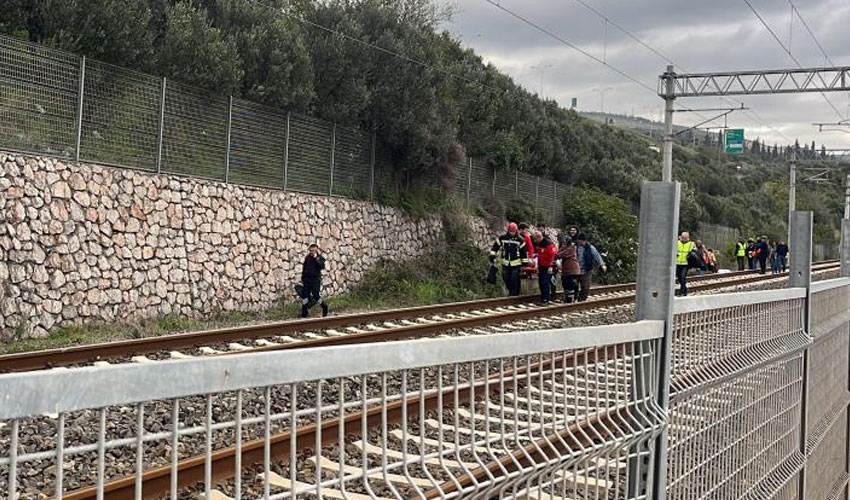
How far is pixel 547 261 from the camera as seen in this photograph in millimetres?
20141

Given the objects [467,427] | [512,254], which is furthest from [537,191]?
[467,427]

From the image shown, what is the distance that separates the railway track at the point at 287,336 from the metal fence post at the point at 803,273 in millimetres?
4929

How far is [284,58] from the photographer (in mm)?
21031

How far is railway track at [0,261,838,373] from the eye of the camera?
9.78 meters

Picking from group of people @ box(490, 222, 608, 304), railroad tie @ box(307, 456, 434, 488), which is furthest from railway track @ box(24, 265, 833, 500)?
group of people @ box(490, 222, 608, 304)

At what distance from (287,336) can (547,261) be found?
903cm

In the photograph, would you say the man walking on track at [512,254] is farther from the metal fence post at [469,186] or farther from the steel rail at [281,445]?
the steel rail at [281,445]

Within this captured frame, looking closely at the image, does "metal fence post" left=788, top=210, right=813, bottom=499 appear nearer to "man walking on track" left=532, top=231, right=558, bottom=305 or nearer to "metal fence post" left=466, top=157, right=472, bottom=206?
"man walking on track" left=532, top=231, right=558, bottom=305

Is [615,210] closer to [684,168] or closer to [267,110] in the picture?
[267,110]

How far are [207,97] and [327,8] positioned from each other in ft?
23.6

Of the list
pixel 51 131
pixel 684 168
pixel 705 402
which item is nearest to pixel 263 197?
pixel 51 131

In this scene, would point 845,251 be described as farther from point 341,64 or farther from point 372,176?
point 341,64

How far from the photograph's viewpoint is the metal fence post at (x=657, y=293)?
152 inches

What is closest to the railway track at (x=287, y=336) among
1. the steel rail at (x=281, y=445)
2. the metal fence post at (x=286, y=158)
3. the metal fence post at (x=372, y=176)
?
the steel rail at (x=281, y=445)
